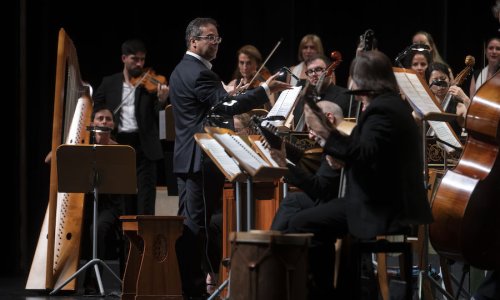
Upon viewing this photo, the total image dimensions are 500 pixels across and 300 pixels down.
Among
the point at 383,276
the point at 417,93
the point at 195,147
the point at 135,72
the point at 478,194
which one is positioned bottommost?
the point at 383,276

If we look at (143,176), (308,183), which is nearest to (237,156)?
(308,183)

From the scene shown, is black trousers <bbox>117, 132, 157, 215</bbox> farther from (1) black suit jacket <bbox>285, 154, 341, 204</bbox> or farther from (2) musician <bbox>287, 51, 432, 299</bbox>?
(2) musician <bbox>287, 51, 432, 299</bbox>

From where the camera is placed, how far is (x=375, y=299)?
188 inches

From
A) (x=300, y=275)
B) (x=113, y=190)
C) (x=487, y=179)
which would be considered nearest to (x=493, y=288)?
(x=487, y=179)

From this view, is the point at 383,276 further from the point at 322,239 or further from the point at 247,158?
the point at 247,158

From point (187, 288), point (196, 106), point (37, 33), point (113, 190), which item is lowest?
point (187, 288)

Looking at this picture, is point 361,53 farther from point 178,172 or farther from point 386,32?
point 386,32

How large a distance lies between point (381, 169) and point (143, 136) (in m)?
3.34

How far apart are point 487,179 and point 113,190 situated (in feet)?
7.49

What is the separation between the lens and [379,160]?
13.4 ft

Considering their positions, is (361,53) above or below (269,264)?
above

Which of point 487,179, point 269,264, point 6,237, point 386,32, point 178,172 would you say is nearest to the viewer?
point 269,264

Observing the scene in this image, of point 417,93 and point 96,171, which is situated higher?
point 417,93

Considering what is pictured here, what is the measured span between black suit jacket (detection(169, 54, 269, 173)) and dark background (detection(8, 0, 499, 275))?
2.15 meters
